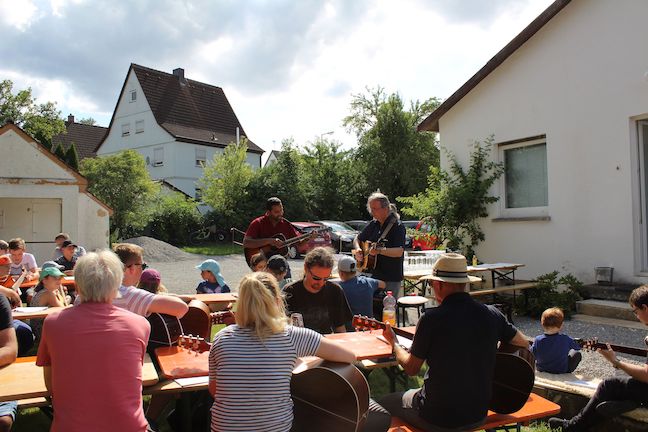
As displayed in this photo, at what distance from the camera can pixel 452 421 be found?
9.84 feet

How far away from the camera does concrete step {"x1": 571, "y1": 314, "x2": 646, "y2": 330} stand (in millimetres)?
7159

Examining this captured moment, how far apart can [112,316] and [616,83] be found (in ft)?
27.6

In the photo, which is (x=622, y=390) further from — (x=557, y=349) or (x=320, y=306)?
(x=320, y=306)

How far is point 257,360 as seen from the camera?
2709mm

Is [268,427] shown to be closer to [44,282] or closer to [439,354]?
[439,354]

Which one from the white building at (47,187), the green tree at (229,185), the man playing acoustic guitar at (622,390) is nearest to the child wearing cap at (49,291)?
the man playing acoustic guitar at (622,390)

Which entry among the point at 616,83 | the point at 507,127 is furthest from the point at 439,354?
the point at 507,127

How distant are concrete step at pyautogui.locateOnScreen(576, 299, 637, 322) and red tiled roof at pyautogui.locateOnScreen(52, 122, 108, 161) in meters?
40.2

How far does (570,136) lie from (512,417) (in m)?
6.81

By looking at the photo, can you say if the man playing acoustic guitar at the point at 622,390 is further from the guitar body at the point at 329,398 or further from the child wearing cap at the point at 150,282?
the child wearing cap at the point at 150,282

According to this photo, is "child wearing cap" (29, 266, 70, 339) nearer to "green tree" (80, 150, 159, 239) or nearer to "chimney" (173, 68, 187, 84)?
"green tree" (80, 150, 159, 239)

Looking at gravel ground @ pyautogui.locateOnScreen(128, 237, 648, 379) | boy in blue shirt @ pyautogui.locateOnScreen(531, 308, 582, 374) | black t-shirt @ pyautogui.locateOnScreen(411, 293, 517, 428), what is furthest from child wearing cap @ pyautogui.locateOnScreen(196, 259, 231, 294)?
black t-shirt @ pyautogui.locateOnScreen(411, 293, 517, 428)

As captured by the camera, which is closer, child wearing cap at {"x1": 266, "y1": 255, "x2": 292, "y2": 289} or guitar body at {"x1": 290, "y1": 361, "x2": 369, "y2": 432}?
guitar body at {"x1": 290, "y1": 361, "x2": 369, "y2": 432}

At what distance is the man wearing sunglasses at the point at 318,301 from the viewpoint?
4.47 metres
